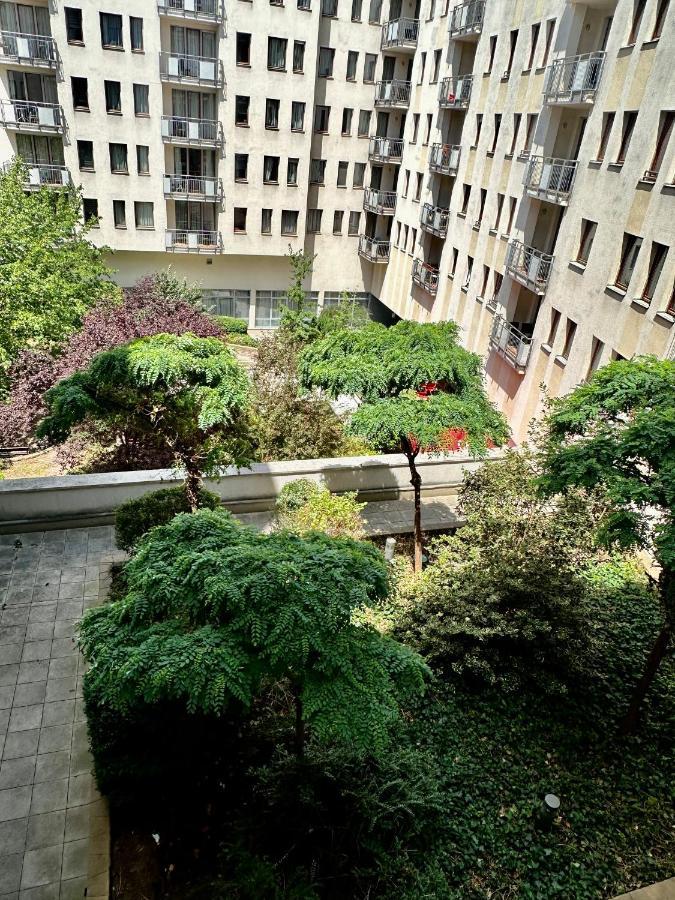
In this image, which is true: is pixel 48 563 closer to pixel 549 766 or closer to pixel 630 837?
pixel 549 766

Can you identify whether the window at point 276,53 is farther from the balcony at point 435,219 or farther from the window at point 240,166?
the balcony at point 435,219

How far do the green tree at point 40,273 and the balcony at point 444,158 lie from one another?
51.6ft

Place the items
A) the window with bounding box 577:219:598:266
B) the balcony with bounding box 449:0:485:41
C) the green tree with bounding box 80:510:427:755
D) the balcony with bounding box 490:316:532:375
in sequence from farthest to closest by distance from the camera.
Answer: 1. the balcony with bounding box 449:0:485:41
2. the balcony with bounding box 490:316:532:375
3. the window with bounding box 577:219:598:266
4. the green tree with bounding box 80:510:427:755

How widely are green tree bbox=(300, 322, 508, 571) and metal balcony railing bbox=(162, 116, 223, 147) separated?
23.0 m

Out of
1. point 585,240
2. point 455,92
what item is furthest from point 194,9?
point 585,240

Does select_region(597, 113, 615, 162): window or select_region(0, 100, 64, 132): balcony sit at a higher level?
select_region(597, 113, 615, 162): window

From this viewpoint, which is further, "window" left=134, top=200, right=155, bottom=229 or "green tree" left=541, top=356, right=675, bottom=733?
"window" left=134, top=200, right=155, bottom=229

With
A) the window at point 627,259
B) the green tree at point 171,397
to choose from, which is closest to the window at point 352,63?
the window at point 627,259

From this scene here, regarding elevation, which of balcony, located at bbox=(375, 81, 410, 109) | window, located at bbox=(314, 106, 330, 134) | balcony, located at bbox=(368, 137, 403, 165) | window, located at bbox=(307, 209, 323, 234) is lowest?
window, located at bbox=(307, 209, 323, 234)

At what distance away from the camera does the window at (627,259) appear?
1672 cm

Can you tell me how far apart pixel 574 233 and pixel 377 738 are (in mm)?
18454

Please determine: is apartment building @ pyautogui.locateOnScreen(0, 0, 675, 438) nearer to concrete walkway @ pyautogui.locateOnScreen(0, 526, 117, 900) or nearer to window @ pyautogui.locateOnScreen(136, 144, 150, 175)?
window @ pyautogui.locateOnScreen(136, 144, 150, 175)

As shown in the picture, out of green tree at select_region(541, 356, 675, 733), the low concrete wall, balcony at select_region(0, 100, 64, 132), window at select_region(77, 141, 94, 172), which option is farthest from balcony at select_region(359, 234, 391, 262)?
green tree at select_region(541, 356, 675, 733)

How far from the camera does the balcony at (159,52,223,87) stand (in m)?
28.8
